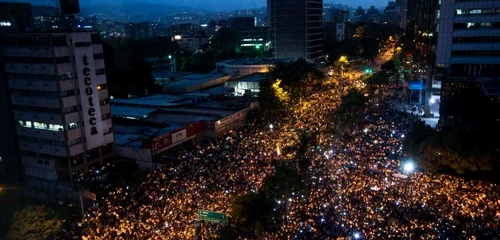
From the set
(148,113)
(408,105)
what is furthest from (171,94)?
(408,105)

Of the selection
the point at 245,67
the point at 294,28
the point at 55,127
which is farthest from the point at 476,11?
the point at 294,28

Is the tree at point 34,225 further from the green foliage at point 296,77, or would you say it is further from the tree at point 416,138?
the green foliage at point 296,77

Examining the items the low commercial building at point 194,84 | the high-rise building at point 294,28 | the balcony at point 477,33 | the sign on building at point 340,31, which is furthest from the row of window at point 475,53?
the sign on building at point 340,31

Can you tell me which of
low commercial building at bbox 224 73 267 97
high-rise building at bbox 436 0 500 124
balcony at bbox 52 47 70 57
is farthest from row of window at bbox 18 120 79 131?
high-rise building at bbox 436 0 500 124

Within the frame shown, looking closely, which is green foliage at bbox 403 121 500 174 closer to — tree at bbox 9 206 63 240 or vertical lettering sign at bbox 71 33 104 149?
tree at bbox 9 206 63 240

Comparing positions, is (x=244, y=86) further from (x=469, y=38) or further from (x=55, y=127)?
(x=55, y=127)

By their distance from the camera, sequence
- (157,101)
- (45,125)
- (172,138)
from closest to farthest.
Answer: (45,125) < (172,138) < (157,101)

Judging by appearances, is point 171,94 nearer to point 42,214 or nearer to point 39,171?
point 39,171
